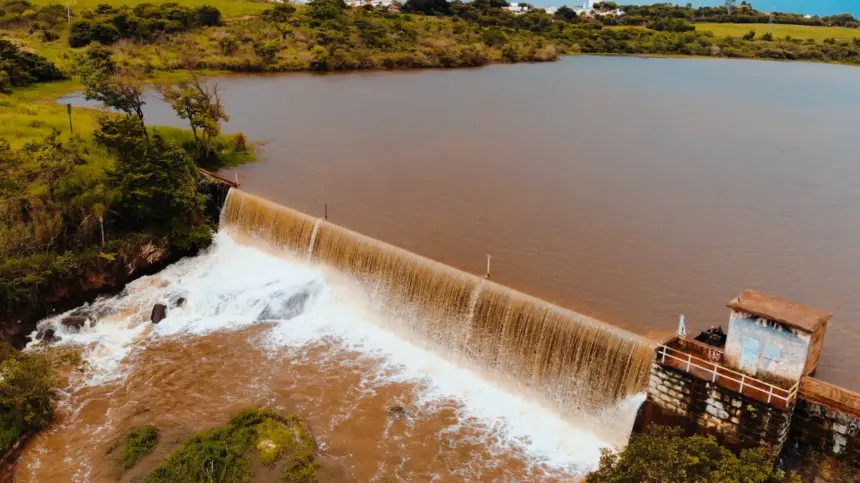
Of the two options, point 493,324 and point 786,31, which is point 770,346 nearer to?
point 493,324

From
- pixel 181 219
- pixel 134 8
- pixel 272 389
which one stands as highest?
pixel 134 8

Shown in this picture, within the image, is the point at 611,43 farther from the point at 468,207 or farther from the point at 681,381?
the point at 681,381

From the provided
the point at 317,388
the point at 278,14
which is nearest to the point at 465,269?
the point at 317,388

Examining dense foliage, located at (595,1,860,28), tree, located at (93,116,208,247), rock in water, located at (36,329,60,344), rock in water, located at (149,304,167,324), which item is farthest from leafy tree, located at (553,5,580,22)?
rock in water, located at (36,329,60,344)

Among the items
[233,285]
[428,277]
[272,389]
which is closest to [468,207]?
[428,277]

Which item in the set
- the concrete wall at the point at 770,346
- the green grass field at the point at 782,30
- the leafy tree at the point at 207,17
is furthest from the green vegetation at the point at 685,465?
the green grass field at the point at 782,30

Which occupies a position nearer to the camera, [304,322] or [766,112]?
[304,322]

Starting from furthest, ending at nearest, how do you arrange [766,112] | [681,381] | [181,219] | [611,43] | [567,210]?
1. [611,43]
2. [766,112]
3. [567,210]
4. [181,219]
5. [681,381]

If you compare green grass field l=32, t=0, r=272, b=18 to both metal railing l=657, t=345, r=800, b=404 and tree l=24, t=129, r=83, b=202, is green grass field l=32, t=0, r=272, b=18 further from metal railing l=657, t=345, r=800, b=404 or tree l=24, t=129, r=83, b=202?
metal railing l=657, t=345, r=800, b=404
